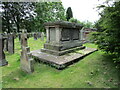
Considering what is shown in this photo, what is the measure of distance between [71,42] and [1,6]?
16.1 m

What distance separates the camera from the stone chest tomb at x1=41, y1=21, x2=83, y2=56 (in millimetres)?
5232

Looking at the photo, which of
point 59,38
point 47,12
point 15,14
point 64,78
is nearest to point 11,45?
point 59,38

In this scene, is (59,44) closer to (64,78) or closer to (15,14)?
(64,78)

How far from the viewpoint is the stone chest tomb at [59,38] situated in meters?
5.23

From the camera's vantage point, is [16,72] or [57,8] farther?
[57,8]

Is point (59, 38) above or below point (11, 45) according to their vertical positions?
above

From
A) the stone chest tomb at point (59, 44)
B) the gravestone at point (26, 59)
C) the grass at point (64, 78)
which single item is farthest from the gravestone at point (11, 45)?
the gravestone at point (26, 59)

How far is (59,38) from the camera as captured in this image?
17.5ft

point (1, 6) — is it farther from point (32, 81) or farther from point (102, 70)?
point (102, 70)

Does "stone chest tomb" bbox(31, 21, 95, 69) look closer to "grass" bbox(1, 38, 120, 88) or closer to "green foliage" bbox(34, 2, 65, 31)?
"grass" bbox(1, 38, 120, 88)

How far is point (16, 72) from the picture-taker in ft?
12.3

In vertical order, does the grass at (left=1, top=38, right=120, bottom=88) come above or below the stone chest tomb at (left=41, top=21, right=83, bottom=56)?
below

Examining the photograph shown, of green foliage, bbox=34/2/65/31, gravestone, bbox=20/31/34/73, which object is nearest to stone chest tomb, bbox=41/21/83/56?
gravestone, bbox=20/31/34/73

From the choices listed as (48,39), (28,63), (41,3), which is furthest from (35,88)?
(41,3)
